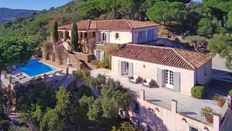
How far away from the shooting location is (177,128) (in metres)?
22.8

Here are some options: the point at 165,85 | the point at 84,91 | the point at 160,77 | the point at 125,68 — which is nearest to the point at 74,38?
the point at 125,68

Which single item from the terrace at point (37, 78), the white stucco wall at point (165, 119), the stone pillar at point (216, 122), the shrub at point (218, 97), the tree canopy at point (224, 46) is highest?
the tree canopy at point (224, 46)

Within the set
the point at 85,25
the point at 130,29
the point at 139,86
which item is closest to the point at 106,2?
the point at 85,25

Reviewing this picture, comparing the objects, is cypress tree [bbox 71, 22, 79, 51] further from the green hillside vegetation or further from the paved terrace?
the paved terrace

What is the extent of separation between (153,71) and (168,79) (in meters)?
1.81

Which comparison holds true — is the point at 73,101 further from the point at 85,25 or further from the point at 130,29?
the point at 85,25

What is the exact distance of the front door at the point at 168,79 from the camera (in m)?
28.7

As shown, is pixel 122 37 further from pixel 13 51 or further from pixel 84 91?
pixel 13 51

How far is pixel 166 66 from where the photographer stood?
2867cm

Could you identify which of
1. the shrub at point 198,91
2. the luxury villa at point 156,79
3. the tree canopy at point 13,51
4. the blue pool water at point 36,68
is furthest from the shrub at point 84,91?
the blue pool water at point 36,68

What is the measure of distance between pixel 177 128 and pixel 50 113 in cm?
1013

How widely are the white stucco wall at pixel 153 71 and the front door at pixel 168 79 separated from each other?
57 centimetres

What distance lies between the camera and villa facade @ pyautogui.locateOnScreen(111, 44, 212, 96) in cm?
2739

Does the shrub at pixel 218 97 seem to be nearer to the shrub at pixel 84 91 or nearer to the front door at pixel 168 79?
the front door at pixel 168 79
